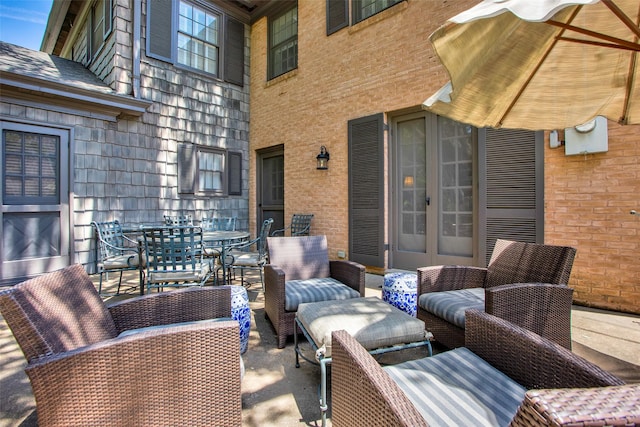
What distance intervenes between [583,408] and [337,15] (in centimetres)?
626

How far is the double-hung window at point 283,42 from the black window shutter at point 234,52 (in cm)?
78

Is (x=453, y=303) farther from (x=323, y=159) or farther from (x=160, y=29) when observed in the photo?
(x=160, y=29)

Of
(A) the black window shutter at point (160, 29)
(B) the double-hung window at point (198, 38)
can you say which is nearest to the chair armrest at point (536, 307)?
(A) the black window shutter at point (160, 29)

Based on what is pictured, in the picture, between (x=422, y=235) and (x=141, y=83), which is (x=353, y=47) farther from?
(x=141, y=83)

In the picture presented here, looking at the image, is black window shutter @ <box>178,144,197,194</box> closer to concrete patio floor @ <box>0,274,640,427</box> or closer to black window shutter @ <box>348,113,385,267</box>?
black window shutter @ <box>348,113,385,267</box>

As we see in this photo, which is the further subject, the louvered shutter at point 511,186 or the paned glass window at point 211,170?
the paned glass window at point 211,170

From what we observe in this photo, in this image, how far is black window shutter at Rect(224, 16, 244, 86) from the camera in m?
7.06

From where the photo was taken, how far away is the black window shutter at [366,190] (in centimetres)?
498

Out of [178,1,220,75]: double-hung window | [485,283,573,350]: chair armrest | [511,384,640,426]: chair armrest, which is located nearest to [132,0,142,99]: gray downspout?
[178,1,220,75]: double-hung window

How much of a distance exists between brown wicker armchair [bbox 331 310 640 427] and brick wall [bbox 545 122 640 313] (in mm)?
2844

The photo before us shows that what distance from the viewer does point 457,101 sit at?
211 centimetres

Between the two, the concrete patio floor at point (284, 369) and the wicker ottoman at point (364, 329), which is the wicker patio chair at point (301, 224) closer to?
the concrete patio floor at point (284, 369)

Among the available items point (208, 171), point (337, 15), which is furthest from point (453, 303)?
point (208, 171)

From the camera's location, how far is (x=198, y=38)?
21.9ft
